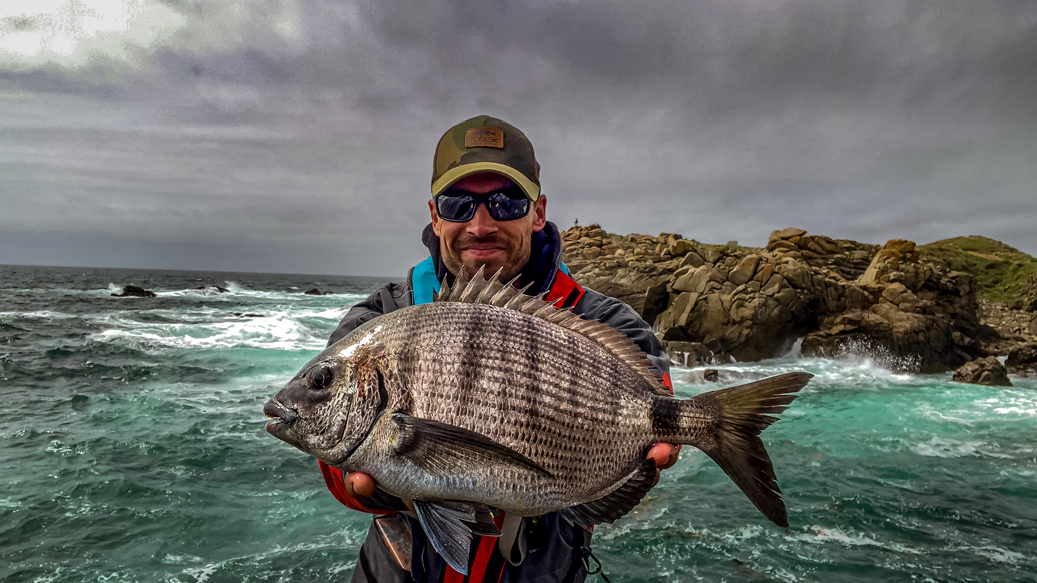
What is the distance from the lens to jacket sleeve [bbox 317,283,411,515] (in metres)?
2.41

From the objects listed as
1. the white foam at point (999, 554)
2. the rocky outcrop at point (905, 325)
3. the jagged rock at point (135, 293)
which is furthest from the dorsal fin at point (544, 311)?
the jagged rock at point (135, 293)

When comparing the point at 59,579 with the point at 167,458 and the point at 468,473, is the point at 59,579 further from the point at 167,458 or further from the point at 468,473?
the point at 468,473

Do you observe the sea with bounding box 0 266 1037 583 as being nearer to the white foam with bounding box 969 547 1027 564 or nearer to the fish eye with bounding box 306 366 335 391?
the white foam with bounding box 969 547 1027 564

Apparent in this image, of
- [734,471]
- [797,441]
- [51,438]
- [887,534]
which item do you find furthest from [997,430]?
[51,438]

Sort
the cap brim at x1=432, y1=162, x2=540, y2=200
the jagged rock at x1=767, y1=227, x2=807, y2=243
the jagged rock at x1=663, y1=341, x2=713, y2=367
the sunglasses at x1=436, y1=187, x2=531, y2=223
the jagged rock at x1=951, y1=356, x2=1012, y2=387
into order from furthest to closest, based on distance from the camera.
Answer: the jagged rock at x1=767, y1=227, x2=807, y2=243 < the jagged rock at x1=663, y1=341, x2=713, y2=367 < the jagged rock at x1=951, y1=356, x2=1012, y2=387 < the sunglasses at x1=436, y1=187, x2=531, y2=223 < the cap brim at x1=432, y1=162, x2=540, y2=200

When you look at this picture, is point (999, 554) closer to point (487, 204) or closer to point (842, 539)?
point (842, 539)

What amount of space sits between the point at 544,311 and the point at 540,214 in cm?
110

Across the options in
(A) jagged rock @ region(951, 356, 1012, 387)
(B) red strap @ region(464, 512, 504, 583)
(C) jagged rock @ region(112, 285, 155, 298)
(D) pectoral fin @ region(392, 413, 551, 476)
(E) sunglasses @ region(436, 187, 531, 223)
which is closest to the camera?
(D) pectoral fin @ region(392, 413, 551, 476)

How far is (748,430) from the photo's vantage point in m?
2.36

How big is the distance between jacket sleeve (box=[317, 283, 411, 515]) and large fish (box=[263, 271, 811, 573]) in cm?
41

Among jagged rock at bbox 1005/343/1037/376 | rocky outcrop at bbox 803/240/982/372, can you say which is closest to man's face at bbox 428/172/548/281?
rocky outcrop at bbox 803/240/982/372

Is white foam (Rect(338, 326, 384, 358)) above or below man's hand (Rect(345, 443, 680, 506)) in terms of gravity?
above

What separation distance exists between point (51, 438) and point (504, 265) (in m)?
13.6

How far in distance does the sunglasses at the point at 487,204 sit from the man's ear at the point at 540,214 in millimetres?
274
